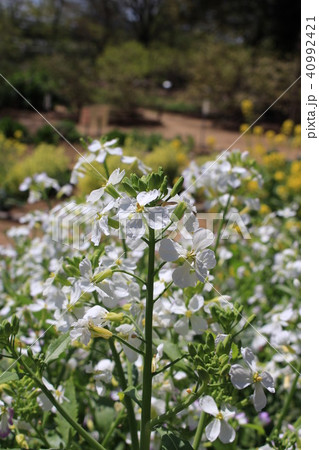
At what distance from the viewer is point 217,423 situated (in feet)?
1.87

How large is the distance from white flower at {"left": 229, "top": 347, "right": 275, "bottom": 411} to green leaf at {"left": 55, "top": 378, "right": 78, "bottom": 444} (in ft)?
0.91

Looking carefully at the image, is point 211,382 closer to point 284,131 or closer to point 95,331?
point 95,331

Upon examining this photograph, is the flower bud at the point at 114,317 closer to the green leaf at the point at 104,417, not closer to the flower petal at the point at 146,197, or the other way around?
the flower petal at the point at 146,197

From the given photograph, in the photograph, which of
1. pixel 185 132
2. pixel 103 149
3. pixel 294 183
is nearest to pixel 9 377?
pixel 103 149

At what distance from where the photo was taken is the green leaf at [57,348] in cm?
61

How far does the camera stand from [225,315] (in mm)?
617

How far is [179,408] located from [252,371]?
9 centimetres

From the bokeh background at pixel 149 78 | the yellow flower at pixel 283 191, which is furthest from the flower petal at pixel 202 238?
the yellow flower at pixel 283 191

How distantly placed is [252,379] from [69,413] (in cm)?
31

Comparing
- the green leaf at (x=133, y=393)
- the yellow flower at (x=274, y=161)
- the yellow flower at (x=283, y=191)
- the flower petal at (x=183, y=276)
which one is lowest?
the yellow flower at (x=283, y=191)

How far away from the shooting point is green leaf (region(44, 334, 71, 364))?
1.99 feet

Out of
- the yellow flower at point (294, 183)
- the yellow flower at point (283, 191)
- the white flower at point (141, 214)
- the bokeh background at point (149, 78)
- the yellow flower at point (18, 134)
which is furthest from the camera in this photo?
the yellow flower at point (18, 134)

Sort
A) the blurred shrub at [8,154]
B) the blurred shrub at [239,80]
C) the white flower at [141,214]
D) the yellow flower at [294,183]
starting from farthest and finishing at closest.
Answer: the blurred shrub at [239,80]
the blurred shrub at [8,154]
the yellow flower at [294,183]
the white flower at [141,214]

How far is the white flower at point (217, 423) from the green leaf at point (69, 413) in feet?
0.74
